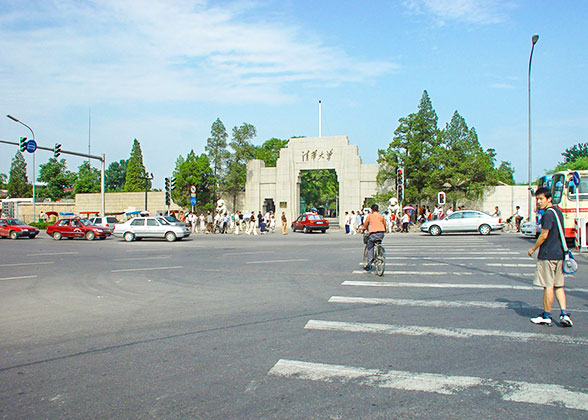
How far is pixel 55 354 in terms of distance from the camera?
226 inches

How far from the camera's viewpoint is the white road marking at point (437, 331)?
19.9 feet

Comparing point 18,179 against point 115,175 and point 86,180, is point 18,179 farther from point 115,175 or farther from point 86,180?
point 115,175

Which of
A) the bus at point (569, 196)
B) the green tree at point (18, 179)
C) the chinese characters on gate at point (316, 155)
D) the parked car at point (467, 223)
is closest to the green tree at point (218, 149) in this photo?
the chinese characters on gate at point (316, 155)

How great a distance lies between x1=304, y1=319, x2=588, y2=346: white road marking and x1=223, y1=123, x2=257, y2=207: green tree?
41.7m

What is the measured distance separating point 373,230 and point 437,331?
6.00 m

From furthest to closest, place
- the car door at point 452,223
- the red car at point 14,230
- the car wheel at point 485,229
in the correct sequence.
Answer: the red car at point 14,230 < the car door at point 452,223 < the car wheel at point 485,229

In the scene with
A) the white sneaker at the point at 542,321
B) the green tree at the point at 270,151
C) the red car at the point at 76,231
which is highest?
the green tree at the point at 270,151

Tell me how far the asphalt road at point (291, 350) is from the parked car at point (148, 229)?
17066 mm

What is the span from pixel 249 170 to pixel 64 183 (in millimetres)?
51323

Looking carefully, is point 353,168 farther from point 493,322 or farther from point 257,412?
point 257,412

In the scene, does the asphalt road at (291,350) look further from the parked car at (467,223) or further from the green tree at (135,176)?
the green tree at (135,176)

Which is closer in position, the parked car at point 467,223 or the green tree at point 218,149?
the parked car at point 467,223

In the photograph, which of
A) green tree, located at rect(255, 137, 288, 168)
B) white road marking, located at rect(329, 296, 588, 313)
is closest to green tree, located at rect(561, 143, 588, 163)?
green tree, located at rect(255, 137, 288, 168)

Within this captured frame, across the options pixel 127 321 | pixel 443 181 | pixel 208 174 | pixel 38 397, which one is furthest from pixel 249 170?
pixel 38 397
